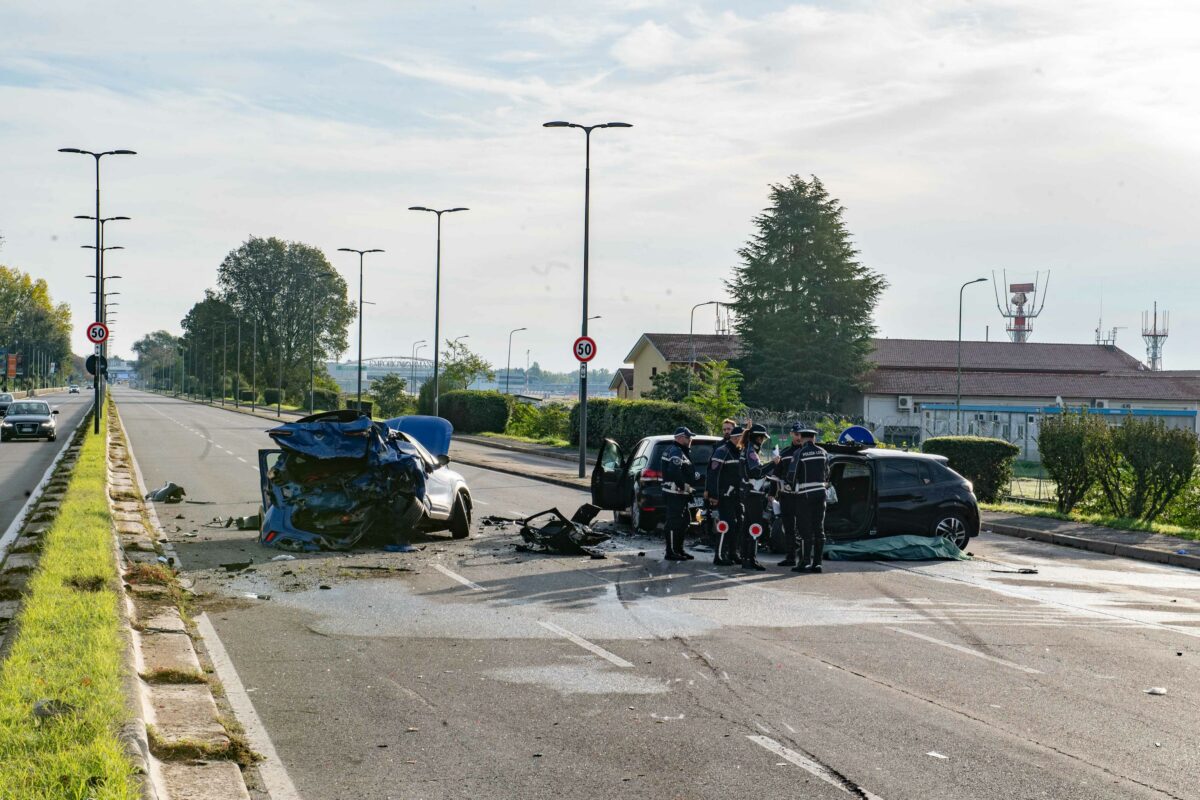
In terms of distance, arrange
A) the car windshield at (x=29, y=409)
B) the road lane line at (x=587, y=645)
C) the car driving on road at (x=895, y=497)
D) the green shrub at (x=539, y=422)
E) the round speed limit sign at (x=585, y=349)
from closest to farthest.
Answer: the road lane line at (x=587, y=645), the car driving on road at (x=895, y=497), the round speed limit sign at (x=585, y=349), the car windshield at (x=29, y=409), the green shrub at (x=539, y=422)

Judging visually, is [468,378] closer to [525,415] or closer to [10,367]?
[525,415]

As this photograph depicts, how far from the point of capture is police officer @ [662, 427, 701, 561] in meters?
14.6

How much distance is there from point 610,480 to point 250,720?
37.3 feet

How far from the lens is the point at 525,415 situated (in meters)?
55.4

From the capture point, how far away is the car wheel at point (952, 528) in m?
16.1

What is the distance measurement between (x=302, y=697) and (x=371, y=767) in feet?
5.31

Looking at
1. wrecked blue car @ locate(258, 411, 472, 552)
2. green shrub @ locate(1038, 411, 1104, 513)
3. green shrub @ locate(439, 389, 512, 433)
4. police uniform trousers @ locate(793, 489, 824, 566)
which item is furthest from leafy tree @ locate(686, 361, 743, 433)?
police uniform trousers @ locate(793, 489, 824, 566)

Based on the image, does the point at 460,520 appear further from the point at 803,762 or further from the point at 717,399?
the point at 717,399

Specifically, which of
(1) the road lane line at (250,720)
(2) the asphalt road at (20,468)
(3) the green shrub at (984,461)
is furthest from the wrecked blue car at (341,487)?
(3) the green shrub at (984,461)

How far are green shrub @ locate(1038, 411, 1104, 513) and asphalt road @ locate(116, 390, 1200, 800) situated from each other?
25.1ft

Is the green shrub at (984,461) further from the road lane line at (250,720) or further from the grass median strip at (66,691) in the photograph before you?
the road lane line at (250,720)

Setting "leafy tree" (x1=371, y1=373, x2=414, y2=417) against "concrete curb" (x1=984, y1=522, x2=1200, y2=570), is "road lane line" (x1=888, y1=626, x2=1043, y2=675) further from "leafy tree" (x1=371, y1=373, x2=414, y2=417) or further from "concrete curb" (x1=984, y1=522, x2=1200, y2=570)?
"leafy tree" (x1=371, y1=373, x2=414, y2=417)

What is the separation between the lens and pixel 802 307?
69.4m

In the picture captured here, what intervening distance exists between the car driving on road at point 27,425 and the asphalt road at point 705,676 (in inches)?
1272
